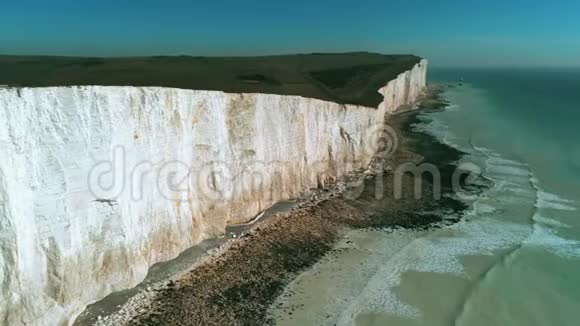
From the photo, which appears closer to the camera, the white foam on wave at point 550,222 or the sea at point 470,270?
the sea at point 470,270

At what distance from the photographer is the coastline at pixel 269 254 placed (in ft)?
39.7

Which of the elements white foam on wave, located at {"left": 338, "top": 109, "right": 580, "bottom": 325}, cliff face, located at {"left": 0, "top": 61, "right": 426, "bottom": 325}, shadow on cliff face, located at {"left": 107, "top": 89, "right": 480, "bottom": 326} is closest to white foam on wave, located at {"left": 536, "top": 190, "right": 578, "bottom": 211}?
white foam on wave, located at {"left": 338, "top": 109, "right": 580, "bottom": 325}

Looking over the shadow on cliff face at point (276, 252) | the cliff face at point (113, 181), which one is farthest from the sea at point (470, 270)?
the cliff face at point (113, 181)

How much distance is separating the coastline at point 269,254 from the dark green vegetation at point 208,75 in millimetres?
5895

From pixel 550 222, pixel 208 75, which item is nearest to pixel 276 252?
pixel 208 75

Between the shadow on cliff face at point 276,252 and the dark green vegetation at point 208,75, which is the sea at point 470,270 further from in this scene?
the dark green vegetation at point 208,75

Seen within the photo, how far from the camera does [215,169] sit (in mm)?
15828

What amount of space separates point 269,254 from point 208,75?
11.7 m

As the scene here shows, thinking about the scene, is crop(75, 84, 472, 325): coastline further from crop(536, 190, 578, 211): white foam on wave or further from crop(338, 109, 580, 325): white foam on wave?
crop(536, 190, 578, 211): white foam on wave

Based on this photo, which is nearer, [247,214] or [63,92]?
[63,92]

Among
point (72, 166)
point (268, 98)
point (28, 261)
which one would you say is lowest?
point (28, 261)

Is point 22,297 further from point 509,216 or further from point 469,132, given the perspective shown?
point 469,132

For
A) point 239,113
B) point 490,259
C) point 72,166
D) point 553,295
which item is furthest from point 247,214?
point 553,295

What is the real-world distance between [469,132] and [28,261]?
38.9m
